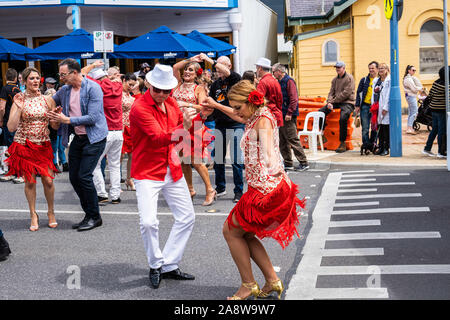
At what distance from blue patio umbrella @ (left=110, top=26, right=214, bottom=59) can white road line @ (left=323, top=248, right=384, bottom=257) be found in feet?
33.3

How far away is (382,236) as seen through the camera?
674cm

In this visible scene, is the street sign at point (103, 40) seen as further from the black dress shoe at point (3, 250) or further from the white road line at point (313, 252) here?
the black dress shoe at point (3, 250)

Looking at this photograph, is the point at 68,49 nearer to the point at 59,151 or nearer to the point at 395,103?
the point at 59,151

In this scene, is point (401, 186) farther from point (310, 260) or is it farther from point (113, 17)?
point (113, 17)

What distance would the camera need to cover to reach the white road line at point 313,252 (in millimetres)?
5031

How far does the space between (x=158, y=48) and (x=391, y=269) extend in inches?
445

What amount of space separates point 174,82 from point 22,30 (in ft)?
67.3

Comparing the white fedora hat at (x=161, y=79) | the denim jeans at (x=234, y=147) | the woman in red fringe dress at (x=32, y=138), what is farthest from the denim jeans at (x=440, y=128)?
the white fedora hat at (x=161, y=79)

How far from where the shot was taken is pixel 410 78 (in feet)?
56.8

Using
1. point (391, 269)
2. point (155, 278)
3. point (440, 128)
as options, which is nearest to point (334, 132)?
point (440, 128)

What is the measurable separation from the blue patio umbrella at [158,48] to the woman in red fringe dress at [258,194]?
11.1 meters
